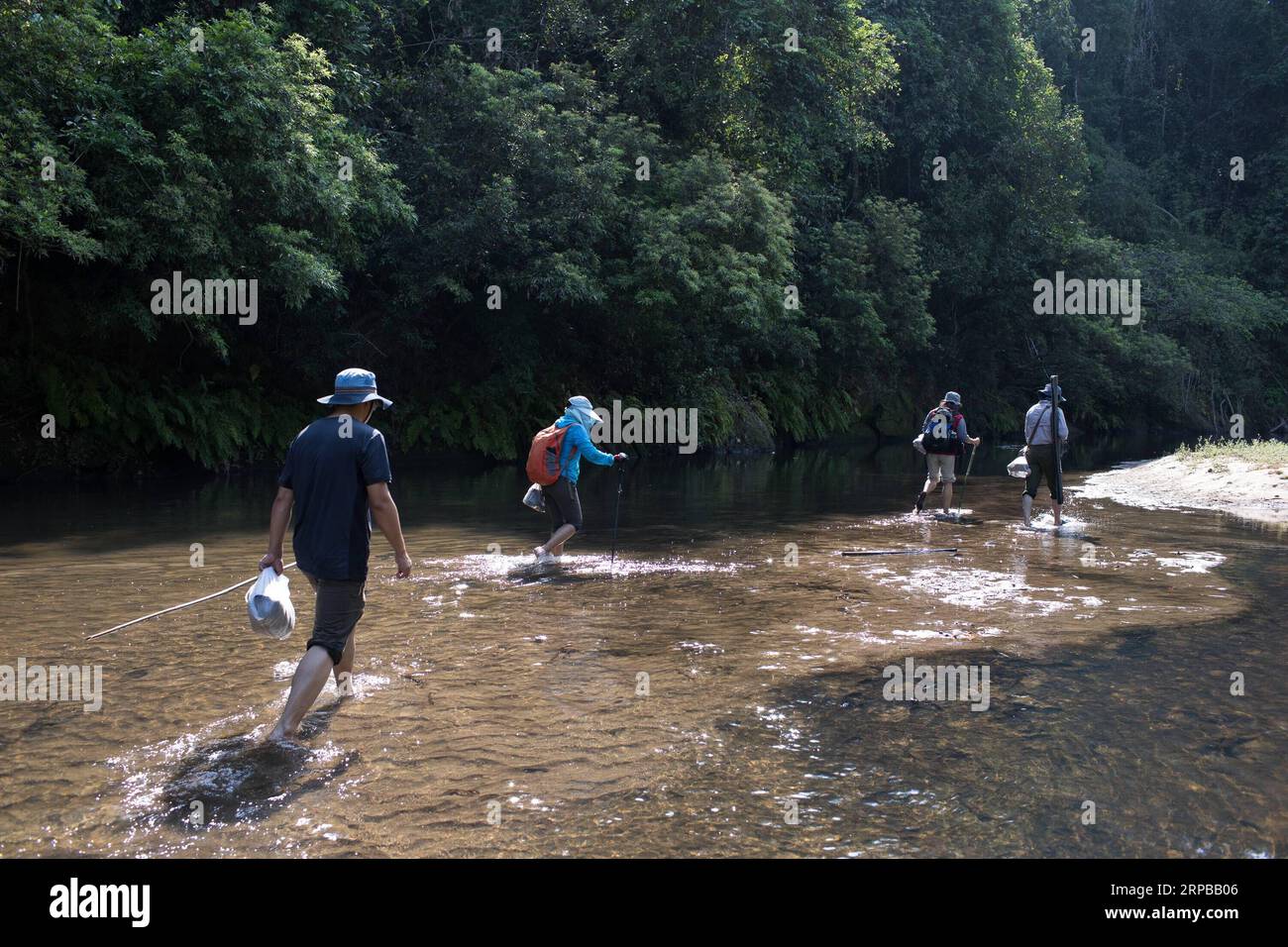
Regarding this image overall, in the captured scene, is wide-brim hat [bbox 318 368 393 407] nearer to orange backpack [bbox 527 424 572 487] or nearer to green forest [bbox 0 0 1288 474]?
orange backpack [bbox 527 424 572 487]

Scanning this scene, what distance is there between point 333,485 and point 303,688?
1080 mm

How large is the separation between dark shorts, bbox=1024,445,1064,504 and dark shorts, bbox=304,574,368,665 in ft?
38.1

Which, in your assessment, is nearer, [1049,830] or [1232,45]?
[1049,830]

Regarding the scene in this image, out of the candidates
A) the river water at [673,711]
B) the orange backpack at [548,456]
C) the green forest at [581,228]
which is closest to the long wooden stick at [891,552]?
the river water at [673,711]

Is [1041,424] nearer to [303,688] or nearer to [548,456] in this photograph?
[548,456]

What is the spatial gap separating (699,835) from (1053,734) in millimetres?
2341

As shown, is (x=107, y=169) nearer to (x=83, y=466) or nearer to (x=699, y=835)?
(x=83, y=466)

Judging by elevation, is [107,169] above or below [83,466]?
above

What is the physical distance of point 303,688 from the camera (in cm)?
600

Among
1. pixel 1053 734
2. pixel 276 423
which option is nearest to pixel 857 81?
pixel 276 423

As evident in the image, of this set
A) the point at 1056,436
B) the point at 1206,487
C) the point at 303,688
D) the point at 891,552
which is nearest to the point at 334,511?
the point at 303,688

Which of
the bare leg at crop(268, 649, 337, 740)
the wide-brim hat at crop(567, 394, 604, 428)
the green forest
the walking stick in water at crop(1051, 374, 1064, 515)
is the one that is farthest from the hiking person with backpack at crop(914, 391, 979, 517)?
the bare leg at crop(268, 649, 337, 740)

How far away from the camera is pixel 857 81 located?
33.8 metres
